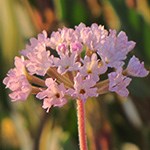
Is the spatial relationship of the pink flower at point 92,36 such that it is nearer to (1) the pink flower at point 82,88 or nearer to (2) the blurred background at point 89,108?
(1) the pink flower at point 82,88

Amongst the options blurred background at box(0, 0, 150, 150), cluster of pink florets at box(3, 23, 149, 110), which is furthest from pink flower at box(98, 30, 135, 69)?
blurred background at box(0, 0, 150, 150)

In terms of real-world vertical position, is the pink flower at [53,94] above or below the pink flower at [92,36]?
below

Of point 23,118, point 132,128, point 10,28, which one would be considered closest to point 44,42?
point 132,128

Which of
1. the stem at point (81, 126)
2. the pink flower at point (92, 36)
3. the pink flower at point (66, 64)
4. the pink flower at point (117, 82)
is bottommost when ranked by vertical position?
the stem at point (81, 126)

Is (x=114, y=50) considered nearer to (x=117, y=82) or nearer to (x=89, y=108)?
(x=117, y=82)

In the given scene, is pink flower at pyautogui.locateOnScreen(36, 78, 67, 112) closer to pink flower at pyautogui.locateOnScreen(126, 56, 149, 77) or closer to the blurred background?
pink flower at pyautogui.locateOnScreen(126, 56, 149, 77)

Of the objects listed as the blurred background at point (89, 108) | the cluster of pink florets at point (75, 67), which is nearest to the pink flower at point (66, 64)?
the cluster of pink florets at point (75, 67)

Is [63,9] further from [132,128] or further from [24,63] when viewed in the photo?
[24,63]
